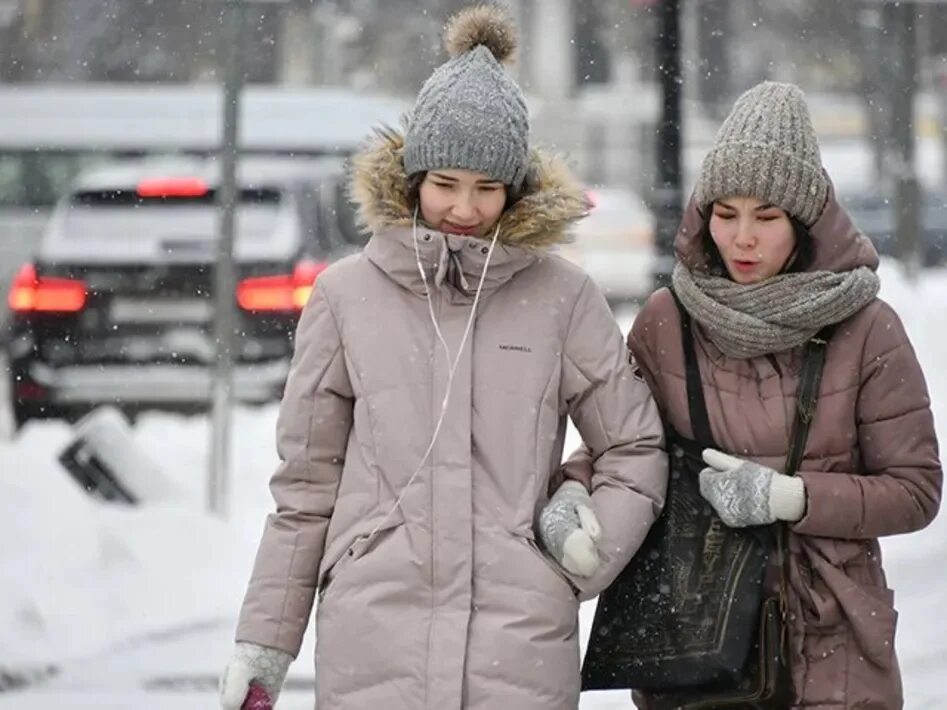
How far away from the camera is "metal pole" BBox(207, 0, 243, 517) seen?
8.12m

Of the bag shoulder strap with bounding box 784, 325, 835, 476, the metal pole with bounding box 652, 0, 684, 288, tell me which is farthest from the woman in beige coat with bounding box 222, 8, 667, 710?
the metal pole with bounding box 652, 0, 684, 288

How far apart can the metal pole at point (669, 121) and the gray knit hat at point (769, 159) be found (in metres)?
4.13

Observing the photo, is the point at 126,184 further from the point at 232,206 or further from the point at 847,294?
the point at 847,294

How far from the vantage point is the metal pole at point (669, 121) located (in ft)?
25.9

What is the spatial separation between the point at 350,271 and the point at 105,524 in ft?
15.3

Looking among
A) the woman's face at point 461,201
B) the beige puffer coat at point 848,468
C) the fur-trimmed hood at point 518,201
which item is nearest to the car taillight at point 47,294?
the fur-trimmed hood at point 518,201

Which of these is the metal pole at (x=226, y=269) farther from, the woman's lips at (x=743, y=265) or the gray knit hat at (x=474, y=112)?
the woman's lips at (x=743, y=265)

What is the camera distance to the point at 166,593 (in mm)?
7480

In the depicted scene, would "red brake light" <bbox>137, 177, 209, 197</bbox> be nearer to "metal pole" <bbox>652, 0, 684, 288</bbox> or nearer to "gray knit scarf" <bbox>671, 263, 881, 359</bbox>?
"metal pole" <bbox>652, 0, 684, 288</bbox>

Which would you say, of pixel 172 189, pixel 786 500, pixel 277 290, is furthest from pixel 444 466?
pixel 172 189

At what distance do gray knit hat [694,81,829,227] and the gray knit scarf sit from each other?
130 mm

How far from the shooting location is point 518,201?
139 inches

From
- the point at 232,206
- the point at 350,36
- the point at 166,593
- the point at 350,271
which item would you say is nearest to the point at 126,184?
the point at 232,206

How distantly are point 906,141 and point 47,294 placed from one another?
521cm
